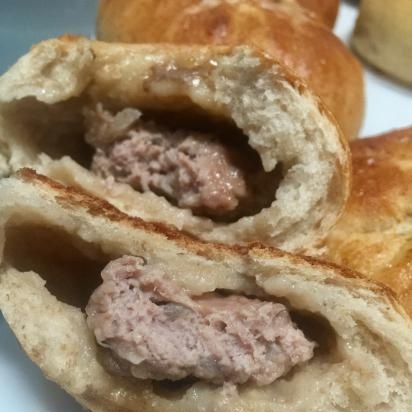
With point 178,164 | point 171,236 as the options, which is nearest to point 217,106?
point 178,164

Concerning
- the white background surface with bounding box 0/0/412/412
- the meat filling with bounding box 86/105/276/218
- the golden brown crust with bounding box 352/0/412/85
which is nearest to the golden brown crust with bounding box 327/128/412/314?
the meat filling with bounding box 86/105/276/218

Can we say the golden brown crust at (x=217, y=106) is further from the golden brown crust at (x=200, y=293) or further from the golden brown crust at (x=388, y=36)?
the golden brown crust at (x=388, y=36)

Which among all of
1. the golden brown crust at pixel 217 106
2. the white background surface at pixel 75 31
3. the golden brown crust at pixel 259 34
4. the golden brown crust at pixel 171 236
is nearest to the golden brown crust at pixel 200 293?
the golden brown crust at pixel 171 236

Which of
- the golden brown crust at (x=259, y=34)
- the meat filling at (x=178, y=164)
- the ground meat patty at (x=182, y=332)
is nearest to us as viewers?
the ground meat patty at (x=182, y=332)

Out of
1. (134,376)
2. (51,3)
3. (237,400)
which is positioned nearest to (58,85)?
(134,376)

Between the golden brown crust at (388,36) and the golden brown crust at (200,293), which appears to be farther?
the golden brown crust at (388,36)

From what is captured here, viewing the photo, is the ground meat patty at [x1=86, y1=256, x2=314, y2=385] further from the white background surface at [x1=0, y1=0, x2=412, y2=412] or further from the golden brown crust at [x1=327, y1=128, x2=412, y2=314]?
the white background surface at [x1=0, y1=0, x2=412, y2=412]

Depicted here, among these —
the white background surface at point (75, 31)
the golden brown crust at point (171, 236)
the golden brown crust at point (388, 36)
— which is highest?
the golden brown crust at point (388, 36)

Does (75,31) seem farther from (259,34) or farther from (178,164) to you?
(178,164)
